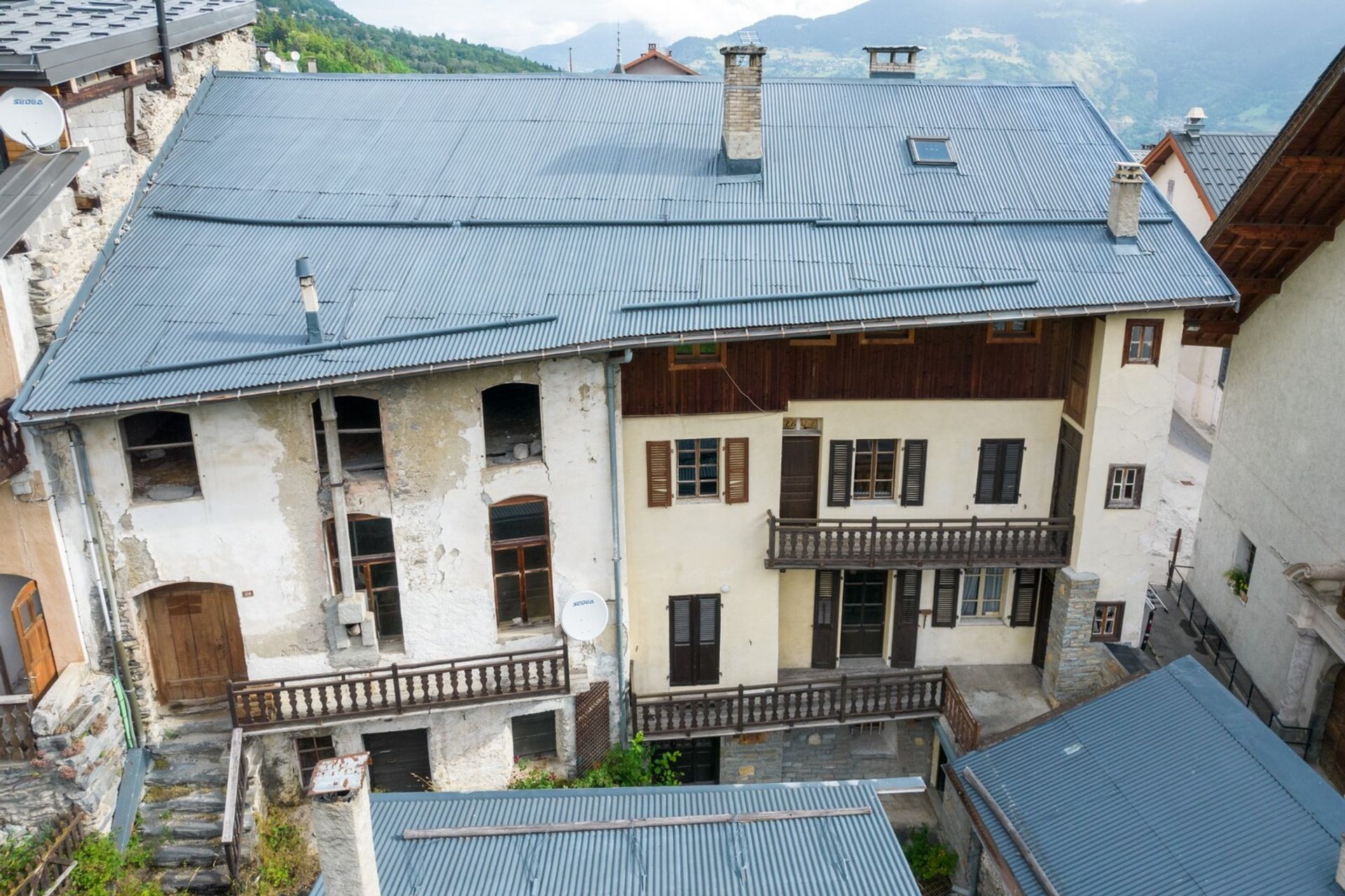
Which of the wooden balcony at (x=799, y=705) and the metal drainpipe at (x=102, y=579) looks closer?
the metal drainpipe at (x=102, y=579)

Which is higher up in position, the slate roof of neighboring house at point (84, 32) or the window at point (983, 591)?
the slate roof of neighboring house at point (84, 32)

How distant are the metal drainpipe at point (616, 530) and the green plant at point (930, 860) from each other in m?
7.15

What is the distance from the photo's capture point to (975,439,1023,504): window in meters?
23.1

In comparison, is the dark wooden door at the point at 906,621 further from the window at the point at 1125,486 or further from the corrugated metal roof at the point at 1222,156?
the corrugated metal roof at the point at 1222,156

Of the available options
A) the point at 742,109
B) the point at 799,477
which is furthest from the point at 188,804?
the point at 742,109

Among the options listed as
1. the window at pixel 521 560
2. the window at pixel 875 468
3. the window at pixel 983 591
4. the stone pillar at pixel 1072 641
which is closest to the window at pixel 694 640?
the window at pixel 521 560

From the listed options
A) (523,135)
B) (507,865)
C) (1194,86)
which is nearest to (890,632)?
(507,865)

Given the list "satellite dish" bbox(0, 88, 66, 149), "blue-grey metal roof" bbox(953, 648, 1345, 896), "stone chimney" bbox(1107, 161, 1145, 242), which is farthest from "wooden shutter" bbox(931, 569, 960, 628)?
"satellite dish" bbox(0, 88, 66, 149)

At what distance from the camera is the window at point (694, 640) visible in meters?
23.3

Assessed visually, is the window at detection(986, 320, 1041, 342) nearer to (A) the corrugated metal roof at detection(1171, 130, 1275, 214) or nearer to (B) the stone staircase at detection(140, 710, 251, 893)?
(B) the stone staircase at detection(140, 710, 251, 893)

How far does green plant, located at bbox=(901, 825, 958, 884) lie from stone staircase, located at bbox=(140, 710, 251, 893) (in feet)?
47.3

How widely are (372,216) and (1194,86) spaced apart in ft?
550

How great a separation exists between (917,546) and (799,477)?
3.07 meters

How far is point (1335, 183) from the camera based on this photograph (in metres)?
21.6
